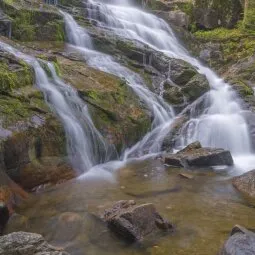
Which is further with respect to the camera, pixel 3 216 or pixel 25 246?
pixel 3 216

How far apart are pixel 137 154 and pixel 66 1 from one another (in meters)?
9.86

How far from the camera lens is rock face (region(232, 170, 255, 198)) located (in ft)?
23.2

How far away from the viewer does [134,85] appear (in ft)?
38.8

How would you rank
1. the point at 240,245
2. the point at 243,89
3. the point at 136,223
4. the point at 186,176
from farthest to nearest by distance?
the point at 243,89, the point at 186,176, the point at 136,223, the point at 240,245

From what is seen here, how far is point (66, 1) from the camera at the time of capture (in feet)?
55.7

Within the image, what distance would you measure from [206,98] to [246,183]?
5.68 m

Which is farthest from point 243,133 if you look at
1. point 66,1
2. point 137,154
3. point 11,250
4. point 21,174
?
point 66,1

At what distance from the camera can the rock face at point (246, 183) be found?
278 inches

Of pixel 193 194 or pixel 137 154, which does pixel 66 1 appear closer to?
pixel 137 154

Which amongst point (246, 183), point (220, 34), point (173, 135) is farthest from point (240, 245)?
point (220, 34)

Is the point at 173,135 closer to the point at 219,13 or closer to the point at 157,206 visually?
the point at 157,206

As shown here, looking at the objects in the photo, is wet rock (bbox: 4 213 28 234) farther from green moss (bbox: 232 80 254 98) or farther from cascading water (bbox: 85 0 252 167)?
green moss (bbox: 232 80 254 98)

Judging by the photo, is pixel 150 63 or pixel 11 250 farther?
pixel 150 63

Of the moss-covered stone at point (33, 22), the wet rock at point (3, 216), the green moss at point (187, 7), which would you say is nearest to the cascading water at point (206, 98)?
the green moss at point (187, 7)
